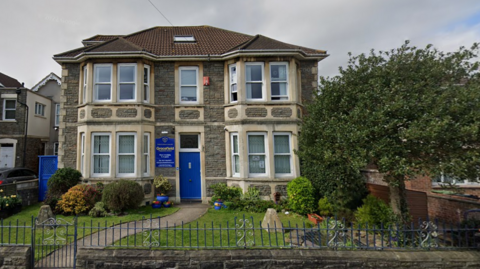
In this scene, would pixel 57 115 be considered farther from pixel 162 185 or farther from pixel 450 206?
pixel 450 206

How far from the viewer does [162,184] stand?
11023 millimetres

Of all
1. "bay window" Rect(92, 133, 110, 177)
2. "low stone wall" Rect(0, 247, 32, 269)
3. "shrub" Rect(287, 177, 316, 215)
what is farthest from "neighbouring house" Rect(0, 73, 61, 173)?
"shrub" Rect(287, 177, 316, 215)

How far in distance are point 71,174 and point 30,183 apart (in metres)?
2.27

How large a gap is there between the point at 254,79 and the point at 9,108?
17.5 m

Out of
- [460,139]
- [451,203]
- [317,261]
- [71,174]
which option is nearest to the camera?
[317,261]

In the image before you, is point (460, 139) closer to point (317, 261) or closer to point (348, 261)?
point (348, 261)

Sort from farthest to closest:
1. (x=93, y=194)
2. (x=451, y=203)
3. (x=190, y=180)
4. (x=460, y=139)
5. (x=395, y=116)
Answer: (x=190, y=180) → (x=93, y=194) → (x=451, y=203) → (x=395, y=116) → (x=460, y=139)

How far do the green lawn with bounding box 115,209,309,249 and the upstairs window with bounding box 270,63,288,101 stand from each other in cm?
546

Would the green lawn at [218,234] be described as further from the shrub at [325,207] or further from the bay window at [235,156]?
the bay window at [235,156]

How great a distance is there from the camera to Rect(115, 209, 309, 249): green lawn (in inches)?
210

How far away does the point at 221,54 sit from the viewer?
39.3 ft

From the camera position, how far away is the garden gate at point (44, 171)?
1158 centimetres

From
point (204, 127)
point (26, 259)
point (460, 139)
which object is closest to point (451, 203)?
point (460, 139)

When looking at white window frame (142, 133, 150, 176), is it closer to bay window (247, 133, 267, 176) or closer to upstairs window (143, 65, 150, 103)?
upstairs window (143, 65, 150, 103)
